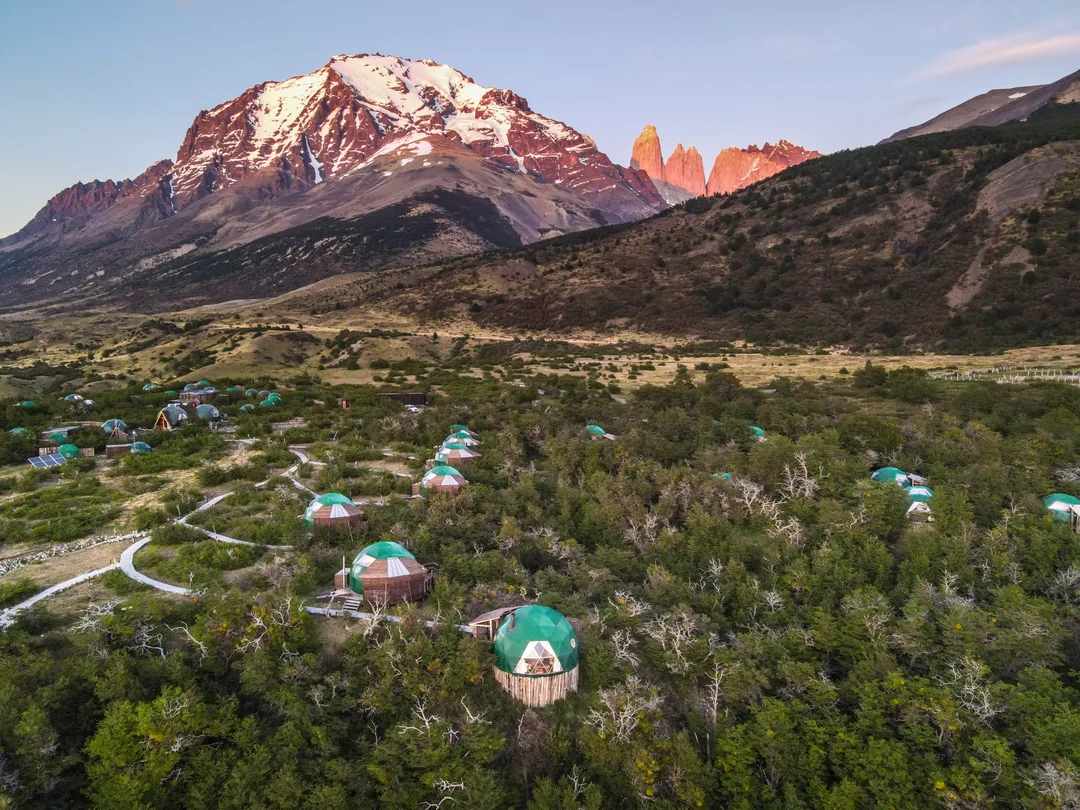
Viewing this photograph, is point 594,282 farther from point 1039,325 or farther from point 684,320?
point 1039,325

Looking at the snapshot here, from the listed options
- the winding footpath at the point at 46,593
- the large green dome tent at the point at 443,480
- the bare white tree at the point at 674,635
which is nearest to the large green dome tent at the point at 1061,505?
the bare white tree at the point at 674,635

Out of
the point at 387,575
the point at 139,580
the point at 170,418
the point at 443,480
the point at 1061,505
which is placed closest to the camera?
the point at 387,575

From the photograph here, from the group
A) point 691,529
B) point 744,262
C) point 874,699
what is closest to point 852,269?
point 744,262

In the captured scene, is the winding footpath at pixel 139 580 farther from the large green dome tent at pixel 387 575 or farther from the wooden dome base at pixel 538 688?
the wooden dome base at pixel 538 688

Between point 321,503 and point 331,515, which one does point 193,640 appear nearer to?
point 331,515

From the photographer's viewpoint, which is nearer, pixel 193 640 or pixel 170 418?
pixel 193 640

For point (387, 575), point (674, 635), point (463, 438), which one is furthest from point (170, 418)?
point (674, 635)

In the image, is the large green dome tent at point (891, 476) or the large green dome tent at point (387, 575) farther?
the large green dome tent at point (891, 476)

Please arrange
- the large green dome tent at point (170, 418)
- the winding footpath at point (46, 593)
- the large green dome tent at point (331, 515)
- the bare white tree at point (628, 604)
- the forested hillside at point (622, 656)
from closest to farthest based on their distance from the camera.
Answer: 1. the forested hillside at point (622, 656)
2. the winding footpath at point (46, 593)
3. the bare white tree at point (628, 604)
4. the large green dome tent at point (331, 515)
5. the large green dome tent at point (170, 418)
